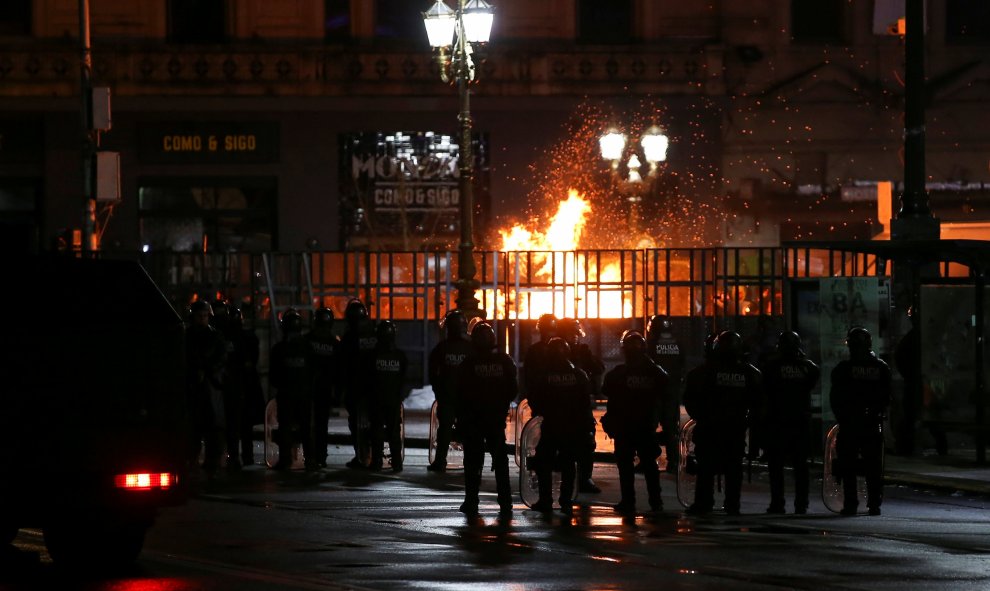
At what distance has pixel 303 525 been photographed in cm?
1366

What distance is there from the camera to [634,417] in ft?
49.5

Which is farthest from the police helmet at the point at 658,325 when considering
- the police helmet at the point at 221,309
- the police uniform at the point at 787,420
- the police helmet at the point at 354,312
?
the police helmet at the point at 221,309

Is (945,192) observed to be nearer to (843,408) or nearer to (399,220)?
(399,220)

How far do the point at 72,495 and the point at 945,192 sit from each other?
2546 cm

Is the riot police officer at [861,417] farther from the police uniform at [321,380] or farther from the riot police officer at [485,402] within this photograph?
the police uniform at [321,380]

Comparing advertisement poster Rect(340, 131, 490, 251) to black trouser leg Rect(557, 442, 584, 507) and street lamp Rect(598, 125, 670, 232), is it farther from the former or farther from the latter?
black trouser leg Rect(557, 442, 584, 507)

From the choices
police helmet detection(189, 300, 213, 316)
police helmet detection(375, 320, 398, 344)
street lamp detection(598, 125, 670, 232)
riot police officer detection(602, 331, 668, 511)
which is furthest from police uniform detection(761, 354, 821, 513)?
street lamp detection(598, 125, 670, 232)

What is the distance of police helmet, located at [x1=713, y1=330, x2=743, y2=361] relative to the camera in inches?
578

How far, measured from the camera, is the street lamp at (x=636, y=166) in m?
32.2

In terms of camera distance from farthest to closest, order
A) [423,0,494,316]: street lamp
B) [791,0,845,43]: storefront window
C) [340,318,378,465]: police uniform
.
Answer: [791,0,845,43]: storefront window, [423,0,494,316]: street lamp, [340,318,378,465]: police uniform

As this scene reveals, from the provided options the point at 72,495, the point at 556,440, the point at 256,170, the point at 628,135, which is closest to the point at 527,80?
the point at 628,135

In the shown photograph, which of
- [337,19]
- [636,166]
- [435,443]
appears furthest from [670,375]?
[337,19]

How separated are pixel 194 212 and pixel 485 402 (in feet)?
62.6

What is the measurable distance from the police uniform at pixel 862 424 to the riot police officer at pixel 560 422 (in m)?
2.15
